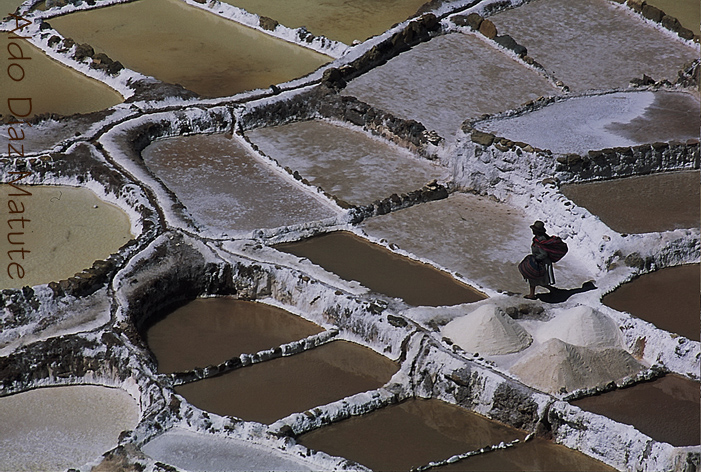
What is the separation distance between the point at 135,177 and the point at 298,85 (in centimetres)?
454

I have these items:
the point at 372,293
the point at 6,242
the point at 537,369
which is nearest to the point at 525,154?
the point at 372,293

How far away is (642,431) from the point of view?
10.4 meters

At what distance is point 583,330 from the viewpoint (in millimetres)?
11383

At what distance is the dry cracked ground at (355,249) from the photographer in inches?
423

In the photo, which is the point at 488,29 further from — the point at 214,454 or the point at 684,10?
the point at 214,454

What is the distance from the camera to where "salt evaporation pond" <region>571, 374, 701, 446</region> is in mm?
10406

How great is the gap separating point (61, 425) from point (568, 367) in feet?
19.6

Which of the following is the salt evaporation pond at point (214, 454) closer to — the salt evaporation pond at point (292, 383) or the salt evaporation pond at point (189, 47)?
the salt evaporation pond at point (292, 383)

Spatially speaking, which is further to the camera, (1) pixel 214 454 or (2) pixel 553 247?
(2) pixel 553 247

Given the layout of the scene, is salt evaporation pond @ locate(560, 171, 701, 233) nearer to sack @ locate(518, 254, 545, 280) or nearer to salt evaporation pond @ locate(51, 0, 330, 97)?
sack @ locate(518, 254, 545, 280)

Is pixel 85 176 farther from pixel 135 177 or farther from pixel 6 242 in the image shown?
pixel 6 242

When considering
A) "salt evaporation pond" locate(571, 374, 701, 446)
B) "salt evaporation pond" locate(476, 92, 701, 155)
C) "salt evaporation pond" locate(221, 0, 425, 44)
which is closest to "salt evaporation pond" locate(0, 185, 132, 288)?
"salt evaporation pond" locate(476, 92, 701, 155)

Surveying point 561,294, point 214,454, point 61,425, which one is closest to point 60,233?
point 61,425

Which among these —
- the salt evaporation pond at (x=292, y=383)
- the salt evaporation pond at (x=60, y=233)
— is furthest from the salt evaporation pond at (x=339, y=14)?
the salt evaporation pond at (x=292, y=383)
